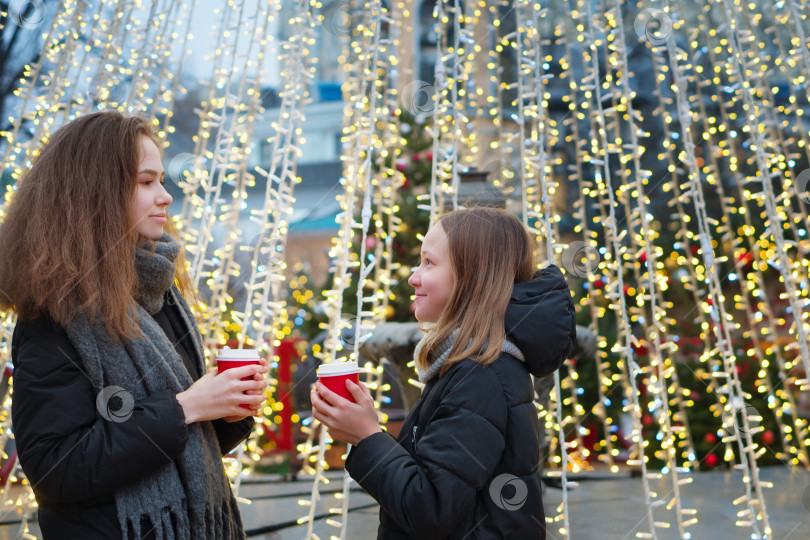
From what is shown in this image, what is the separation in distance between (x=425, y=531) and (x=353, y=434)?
0.18 metres

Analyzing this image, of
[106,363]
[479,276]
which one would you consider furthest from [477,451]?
[106,363]

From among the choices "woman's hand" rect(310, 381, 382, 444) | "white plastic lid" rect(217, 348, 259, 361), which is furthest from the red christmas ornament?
"white plastic lid" rect(217, 348, 259, 361)

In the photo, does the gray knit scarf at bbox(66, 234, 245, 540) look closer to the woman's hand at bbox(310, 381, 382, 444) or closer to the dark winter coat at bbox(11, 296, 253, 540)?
the dark winter coat at bbox(11, 296, 253, 540)

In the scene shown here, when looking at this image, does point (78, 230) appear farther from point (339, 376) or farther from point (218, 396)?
point (339, 376)

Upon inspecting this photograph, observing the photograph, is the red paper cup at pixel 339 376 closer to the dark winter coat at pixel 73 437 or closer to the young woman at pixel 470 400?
the young woman at pixel 470 400

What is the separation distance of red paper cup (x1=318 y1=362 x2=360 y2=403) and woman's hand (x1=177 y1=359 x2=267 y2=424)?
0.11 metres

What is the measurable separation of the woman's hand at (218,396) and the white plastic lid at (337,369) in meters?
0.10

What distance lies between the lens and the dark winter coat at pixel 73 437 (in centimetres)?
94

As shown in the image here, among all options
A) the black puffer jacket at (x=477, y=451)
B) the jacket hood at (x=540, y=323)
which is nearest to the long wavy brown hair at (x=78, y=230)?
the black puffer jacket at (x=477, y=451)

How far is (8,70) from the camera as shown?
620 cm

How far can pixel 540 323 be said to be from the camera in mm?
1104

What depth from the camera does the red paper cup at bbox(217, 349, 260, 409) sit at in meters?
1.08

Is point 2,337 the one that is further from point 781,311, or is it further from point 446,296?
point 781,311

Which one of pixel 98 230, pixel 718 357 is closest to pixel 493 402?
pixel 98 230
